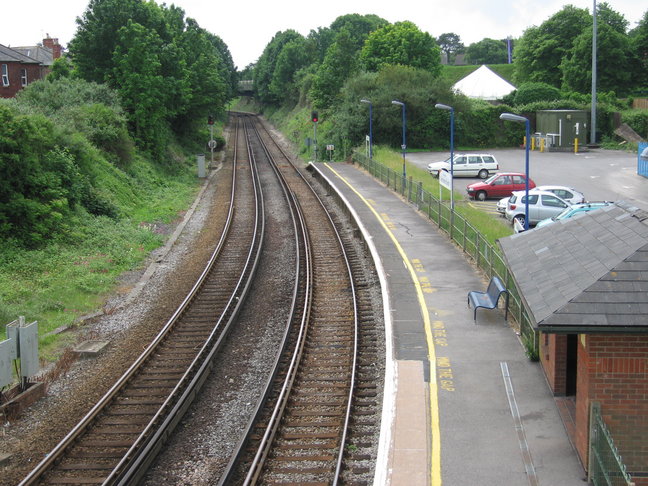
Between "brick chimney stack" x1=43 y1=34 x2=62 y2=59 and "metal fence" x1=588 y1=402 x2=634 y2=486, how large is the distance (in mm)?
75813

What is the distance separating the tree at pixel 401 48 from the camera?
75.0 metres

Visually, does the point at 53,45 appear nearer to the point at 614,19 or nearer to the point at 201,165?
the point at 201,165

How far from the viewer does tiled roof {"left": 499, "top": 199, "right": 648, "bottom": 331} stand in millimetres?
9211

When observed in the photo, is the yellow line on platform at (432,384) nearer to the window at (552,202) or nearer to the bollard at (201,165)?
the window at (552,202)

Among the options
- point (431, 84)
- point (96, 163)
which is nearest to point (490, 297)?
point (96, 163)

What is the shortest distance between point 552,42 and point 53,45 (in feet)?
176

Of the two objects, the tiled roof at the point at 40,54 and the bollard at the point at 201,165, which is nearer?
the bollard at the point at 201,165

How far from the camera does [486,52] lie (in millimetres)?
159125

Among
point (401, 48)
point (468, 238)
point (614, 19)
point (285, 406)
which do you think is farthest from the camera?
point (614, 19)

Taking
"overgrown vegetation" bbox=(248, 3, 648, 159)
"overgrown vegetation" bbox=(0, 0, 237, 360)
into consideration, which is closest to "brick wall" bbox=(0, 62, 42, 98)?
"overgrown vegetation" bbox=(0, 0, 237, 360)

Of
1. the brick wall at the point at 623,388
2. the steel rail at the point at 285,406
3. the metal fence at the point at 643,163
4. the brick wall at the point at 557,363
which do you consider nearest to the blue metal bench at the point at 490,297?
the steel rail at the point at 285,406

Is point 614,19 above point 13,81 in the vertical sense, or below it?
above

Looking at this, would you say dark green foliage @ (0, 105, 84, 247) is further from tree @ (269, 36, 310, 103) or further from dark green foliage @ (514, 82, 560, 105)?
tree @ (269, 36, 310, 103)

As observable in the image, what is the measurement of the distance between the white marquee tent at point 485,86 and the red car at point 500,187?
41.9m
